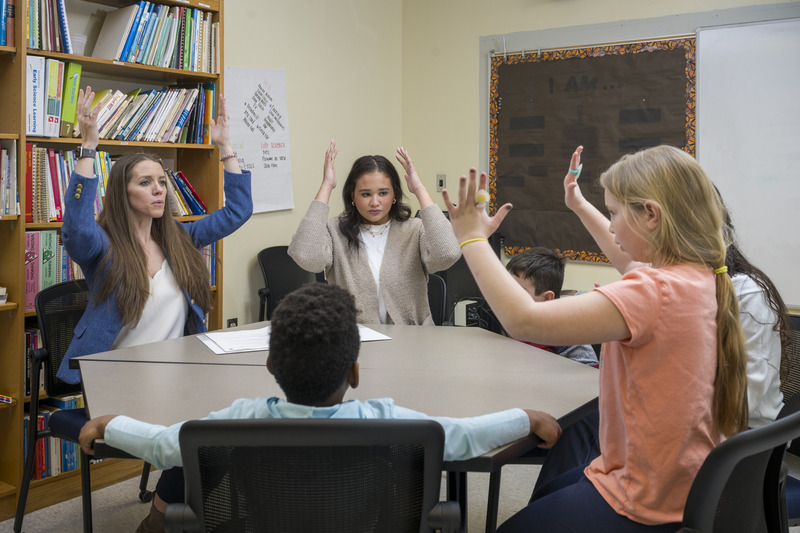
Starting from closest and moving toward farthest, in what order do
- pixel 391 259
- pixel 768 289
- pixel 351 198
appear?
pixel 768 289 → pixel 391 259 → pixel 351 198

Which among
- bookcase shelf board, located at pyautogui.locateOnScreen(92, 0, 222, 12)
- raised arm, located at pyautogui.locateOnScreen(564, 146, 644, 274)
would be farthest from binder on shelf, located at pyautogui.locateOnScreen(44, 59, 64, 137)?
raised arm, located at pyautogui.locateOnScreen(564, 146, 644, 274)

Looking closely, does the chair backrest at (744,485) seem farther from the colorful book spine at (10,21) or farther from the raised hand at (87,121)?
the colorful book spine at (10,21)

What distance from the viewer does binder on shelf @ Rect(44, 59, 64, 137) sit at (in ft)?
8.73

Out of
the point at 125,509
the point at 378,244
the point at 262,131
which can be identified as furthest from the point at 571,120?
the point at 125,509

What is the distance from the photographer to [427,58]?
4.68 metres

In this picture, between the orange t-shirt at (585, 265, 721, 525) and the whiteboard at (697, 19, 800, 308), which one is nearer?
the orange t-shirt at (585, 265, 721, 525)

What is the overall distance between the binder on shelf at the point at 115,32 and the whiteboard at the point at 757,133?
275 cm

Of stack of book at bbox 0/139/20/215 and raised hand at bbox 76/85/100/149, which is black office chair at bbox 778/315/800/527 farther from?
stack of book at bbox 0/139/20/215

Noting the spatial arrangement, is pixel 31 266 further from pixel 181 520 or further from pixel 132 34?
pixel 181 520

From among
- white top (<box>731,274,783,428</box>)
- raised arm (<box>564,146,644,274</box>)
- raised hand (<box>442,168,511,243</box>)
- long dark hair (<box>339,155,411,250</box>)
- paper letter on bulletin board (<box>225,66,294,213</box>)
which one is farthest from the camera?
paper letter on bulletin board (<box>225,66,294,213</box>)

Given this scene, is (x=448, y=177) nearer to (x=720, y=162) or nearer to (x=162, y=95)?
(x=720, y=162)

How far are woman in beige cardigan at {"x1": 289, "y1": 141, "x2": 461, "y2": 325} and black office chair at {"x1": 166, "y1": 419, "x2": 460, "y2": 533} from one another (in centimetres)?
155

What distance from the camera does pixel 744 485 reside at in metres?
1.19

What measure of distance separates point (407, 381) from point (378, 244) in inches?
43.2
